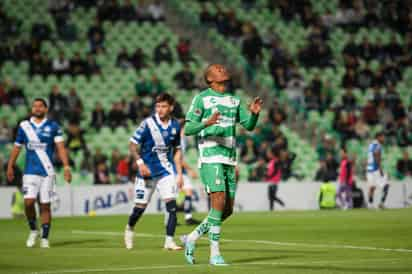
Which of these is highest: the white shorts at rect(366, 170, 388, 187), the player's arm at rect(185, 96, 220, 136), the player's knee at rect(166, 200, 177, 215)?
the player's arm at rect(185, 96, 220, 136)

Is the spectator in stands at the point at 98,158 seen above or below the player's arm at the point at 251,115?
below

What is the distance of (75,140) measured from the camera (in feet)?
108

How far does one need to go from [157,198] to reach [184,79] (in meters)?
6.54

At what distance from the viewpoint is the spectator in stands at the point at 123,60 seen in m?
37.4

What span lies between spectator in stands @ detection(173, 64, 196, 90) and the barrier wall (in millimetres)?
5615

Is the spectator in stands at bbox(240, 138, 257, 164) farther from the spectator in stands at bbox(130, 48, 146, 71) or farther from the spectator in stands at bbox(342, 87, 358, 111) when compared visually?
the spectator in stands at bbox(342, 87, 358, 111)

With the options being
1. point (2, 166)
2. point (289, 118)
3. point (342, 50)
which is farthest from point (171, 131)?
point (342, 50)

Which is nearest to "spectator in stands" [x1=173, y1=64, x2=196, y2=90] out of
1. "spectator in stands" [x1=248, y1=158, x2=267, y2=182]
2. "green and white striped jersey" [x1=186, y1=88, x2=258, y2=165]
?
"spectator in stands" [x1=248, y1=158, x2=267, y2=182]

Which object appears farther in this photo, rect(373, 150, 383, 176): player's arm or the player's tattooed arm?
rect(373, 150, 383, 176): player's arm

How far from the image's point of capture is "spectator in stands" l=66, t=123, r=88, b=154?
32938mm

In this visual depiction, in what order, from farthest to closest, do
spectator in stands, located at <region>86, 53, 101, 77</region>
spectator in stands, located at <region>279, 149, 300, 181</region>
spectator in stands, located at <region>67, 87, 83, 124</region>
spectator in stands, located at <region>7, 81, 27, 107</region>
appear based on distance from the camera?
spectator in stands, located at <region>86, 53, 101, 77</region> < spectator in stands, located at <region>279, 149, 300, 181</region> < spectator in stands, located at <region>7, 81, 27, 107</region> < spectator in stands, located at <region>67, 87, 83, 124</region>

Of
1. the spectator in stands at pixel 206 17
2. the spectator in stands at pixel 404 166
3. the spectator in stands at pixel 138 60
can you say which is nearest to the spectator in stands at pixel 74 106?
the spectator in stands at pixel 138 60

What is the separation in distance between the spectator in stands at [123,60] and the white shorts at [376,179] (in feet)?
33.3

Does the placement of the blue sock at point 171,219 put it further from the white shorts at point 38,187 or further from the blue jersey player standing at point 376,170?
the blue jersey player standing at point 376,170
